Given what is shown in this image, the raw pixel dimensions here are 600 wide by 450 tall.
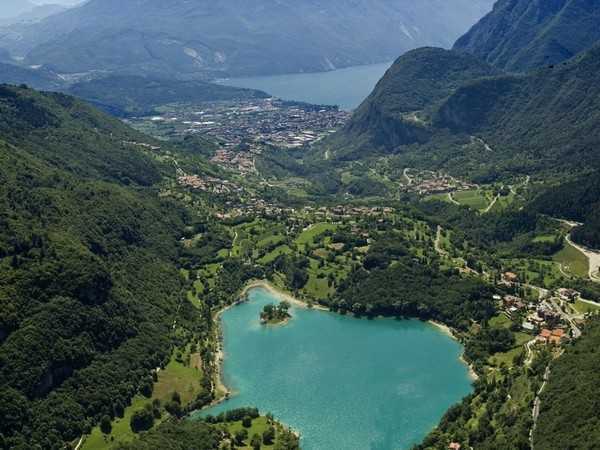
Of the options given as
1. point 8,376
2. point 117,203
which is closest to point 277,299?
point 117,203

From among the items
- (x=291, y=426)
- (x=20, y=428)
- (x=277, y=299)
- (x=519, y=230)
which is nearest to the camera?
(x=20, y=428)

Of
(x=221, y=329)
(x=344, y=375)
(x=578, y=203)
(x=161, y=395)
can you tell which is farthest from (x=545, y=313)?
(x=161, y=395)

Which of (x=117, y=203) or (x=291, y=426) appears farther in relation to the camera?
(x=117, y=203)

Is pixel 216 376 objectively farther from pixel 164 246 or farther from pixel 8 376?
pixel 164 246

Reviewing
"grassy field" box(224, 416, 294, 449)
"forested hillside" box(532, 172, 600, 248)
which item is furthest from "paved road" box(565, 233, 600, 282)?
"grassy field" box(224, 416, 294, 449)

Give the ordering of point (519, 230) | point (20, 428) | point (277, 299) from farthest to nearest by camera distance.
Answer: point (519, 230) → point (277, 299) → point (20, 428)

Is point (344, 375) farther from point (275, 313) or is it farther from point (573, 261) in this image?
point (573, 261)

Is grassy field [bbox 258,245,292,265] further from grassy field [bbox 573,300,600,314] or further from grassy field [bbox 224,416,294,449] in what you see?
grassy field [bbox 224,416,294,449]
